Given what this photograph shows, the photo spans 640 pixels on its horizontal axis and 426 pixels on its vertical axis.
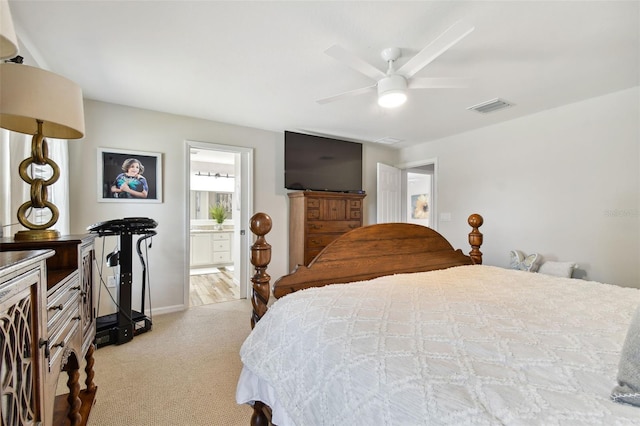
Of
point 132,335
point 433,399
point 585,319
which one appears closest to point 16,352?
point 433,399

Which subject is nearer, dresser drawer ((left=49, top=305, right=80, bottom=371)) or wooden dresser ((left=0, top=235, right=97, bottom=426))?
wooden dresser ((left=0, top=235, right=97, bottom=426))

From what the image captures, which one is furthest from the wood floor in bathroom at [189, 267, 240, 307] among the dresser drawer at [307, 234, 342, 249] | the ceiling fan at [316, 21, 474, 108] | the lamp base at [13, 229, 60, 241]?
the ceiling fan at [316, 21, 474, 108]

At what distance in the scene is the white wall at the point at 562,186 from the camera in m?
2.74

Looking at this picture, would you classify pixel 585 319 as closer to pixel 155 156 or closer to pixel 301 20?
pixel 301 20

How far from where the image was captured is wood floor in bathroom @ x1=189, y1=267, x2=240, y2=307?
3.91 meters

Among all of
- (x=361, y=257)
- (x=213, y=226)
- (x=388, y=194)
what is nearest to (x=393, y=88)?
(x=361, y=257)

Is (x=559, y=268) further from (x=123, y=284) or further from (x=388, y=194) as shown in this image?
(x=123, y=284)

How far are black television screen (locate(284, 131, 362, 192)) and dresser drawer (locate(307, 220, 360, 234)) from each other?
0.56 metres

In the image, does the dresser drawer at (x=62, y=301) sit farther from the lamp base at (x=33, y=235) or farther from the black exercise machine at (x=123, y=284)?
the black exercise machine at (x=123, y=284)

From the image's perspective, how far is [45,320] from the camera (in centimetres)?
87

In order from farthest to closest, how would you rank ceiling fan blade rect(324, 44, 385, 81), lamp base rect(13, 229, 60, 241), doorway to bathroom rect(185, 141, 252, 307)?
doorway to bathroom rect(185, 141, 252, 307) < ceiling fan blade rect(324, 44, 385, 81) < lamp base rect(13, 229, 60, 241)

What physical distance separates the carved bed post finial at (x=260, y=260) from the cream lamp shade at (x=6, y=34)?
933 mm

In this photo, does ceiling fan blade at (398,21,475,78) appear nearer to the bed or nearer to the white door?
the bed

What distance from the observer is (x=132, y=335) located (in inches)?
104
